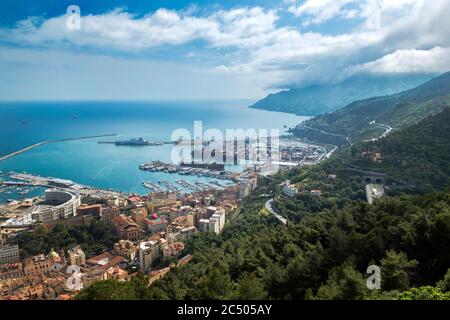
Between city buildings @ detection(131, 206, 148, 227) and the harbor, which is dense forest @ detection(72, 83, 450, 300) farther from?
the harbor

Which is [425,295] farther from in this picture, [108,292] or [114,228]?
[114,228]

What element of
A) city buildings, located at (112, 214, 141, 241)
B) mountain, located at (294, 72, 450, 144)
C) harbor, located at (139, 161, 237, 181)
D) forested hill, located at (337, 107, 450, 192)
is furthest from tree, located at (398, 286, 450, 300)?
mountain, located at (294, 72, 450, 144)

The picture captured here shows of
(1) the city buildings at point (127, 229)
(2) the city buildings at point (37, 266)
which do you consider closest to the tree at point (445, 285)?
(2) the city buildings at point (37, 266)

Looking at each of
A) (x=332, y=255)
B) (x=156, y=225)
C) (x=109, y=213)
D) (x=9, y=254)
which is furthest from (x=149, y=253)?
(x=332, y=255)

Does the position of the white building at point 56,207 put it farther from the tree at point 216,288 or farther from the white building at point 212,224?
the tree at point 216,288
